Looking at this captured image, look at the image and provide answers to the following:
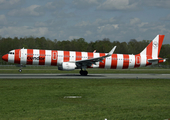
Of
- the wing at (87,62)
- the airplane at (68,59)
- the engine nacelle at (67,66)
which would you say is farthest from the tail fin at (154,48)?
the engine nacelle at (67,66)

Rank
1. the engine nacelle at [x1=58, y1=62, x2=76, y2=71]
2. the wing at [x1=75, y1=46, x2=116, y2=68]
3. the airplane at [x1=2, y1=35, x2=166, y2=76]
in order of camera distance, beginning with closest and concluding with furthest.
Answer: the engine nacelle at [x1=58, y1=62, x2=76, y2=71], the airplane at [x1=2, y1=35, x2=166, y2=76], the wing at [x1=75, y1=46, x2=116, y2=68]

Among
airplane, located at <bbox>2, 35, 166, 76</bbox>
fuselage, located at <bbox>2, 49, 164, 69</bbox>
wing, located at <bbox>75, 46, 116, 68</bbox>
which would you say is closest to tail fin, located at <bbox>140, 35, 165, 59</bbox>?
airplane, located at <bbox>2, 35, 166, 76</bbox>

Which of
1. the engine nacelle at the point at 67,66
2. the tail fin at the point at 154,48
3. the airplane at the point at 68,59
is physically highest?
the tail fin at the point at 154,48

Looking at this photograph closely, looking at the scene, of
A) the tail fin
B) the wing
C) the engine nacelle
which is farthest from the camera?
the tail fin

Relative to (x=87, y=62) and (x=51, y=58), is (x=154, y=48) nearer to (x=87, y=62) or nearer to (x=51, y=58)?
(x=87, y=62)

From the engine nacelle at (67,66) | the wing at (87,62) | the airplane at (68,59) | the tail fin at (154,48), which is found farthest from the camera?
the tail fin at (154,48)

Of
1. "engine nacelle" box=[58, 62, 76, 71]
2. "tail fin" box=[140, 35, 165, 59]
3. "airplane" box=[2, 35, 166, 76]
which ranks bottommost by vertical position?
"engine nacelle" box=[58, 62, 76, 71]

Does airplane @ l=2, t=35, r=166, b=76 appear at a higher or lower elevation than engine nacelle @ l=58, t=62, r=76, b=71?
higher

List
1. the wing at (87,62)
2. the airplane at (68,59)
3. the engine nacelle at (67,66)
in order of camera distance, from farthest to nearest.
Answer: the wing at (87,62)
the airplane at (68,59)
the engine nacelle at (67,66)

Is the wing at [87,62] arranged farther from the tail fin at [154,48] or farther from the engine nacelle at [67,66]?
the tail fin at [154,48]

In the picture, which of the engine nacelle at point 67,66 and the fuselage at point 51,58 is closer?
the engine nacelle at point 67,66

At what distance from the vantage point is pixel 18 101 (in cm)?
1412

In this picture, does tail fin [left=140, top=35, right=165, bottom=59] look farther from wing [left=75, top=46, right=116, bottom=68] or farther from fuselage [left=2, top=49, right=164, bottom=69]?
wing [left=75, top=46, right=116, bottom=68]

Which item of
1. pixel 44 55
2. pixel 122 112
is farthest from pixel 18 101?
pixel 44 55
